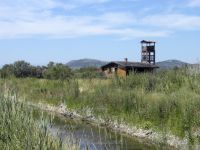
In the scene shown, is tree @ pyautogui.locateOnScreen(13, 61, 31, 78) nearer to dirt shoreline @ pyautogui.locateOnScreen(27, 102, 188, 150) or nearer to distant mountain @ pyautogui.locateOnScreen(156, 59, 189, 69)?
distant mountain @ pyautogui.locateOnScreen(156, 59, 189, 69)

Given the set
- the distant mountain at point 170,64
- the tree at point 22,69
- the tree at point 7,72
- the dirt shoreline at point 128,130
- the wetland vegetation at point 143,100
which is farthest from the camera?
the tree at point 22,69

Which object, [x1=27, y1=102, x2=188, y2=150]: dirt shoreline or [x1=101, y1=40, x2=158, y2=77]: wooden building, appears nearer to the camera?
[x1=27, y1=102, x2=188, y2=150]: dirt shoreline

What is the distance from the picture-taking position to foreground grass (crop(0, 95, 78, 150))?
8992mm

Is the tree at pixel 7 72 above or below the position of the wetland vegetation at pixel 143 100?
above

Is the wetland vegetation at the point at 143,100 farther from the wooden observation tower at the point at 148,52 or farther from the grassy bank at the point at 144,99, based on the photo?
the wooden observation tower at the point at 148,52

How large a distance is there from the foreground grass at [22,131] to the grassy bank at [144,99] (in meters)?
3.03

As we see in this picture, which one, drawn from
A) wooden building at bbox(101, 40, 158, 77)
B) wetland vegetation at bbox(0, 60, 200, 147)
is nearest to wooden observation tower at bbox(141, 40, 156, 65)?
wooden building at bbox(101, 40, 158, 77)

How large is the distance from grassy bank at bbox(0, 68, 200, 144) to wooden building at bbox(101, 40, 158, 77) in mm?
23572

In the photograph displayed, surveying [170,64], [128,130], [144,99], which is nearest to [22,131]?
[128,130]

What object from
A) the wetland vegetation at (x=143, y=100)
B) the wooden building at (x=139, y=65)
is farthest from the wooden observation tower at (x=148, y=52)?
the wetland vegetation at (x=143, y=100)

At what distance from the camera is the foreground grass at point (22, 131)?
354 inches

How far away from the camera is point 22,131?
9852mm

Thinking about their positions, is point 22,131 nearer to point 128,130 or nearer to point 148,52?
point 128,130

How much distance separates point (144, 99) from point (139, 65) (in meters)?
36.2
